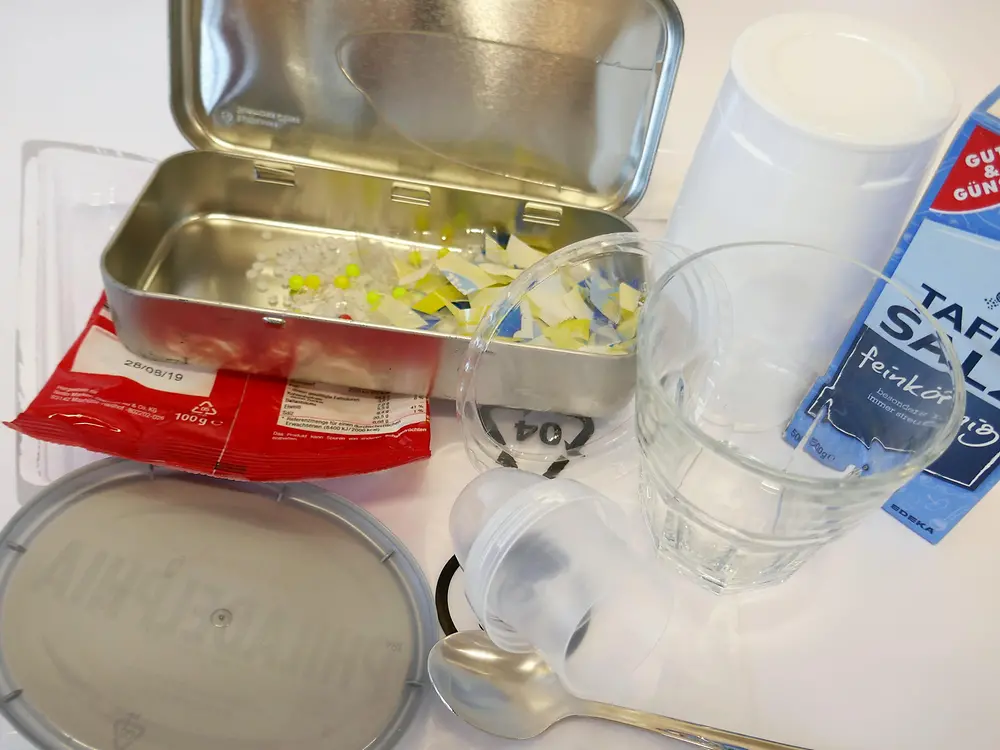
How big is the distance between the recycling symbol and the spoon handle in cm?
28

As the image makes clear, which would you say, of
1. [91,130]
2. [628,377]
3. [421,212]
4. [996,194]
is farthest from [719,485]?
[91,130]

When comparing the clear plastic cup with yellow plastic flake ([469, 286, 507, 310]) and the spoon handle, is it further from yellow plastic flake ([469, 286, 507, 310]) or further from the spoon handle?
yellow plastic flake ([469, 286, 507, 310])

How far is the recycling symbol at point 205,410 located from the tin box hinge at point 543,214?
0.89ft

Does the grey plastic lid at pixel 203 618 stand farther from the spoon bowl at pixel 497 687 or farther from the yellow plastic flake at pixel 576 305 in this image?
the yellow plastic flake at pixel 576 305

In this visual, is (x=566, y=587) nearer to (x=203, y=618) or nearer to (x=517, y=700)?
(x=517, y=700)

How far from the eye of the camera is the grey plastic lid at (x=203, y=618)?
0.39 meters

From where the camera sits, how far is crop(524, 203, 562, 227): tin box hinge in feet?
2.01

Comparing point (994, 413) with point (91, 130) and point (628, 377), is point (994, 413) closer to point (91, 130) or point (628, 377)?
point (628, 377)

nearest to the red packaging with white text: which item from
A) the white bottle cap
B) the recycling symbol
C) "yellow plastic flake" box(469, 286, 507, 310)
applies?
the recycling symbol

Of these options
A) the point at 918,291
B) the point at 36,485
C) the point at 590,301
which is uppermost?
the point at 918,291

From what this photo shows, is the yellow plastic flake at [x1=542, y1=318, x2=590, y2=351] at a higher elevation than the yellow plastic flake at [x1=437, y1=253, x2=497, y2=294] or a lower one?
higher

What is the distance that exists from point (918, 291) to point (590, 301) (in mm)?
203

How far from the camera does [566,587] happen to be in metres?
0.38

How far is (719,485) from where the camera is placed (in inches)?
17.6
